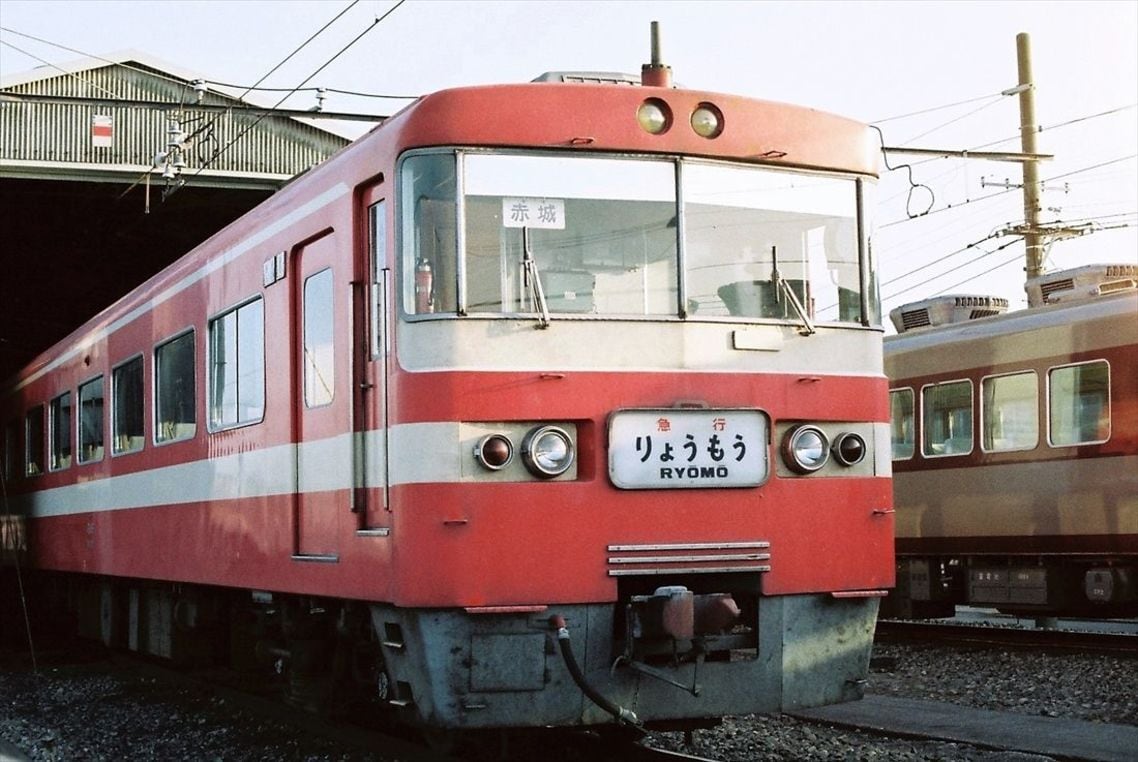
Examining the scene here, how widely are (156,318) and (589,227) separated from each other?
17.1ft

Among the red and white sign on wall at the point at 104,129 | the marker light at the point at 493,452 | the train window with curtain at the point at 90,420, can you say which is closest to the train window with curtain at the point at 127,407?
the train window with curtain at the point at 90,420

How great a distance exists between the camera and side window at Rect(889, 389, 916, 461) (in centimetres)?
1700

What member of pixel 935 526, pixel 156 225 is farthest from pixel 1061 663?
pixel 156 225

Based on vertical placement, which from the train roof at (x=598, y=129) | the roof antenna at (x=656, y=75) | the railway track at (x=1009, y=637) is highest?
the roof antenna at (x=656, y=75)

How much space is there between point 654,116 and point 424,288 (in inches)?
54.3

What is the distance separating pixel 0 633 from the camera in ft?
63.4

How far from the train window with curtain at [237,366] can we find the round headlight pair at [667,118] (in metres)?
2.63

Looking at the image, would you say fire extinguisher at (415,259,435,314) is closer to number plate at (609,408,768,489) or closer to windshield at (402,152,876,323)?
windshield at (402,152,876,323)

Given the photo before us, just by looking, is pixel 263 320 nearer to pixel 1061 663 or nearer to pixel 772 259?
pixel 772 259

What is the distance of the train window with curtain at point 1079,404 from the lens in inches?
565

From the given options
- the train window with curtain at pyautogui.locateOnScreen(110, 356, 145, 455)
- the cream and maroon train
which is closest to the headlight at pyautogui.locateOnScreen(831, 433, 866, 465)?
the train window with curtain at pyautogui.locateOnScreen(110, 356, 145, 455)

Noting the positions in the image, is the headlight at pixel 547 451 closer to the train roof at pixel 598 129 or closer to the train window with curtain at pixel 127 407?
the train roof at pixel 598 129

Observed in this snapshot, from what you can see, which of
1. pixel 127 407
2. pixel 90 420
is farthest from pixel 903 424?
pixel 127 407

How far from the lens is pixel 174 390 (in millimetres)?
10531
